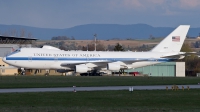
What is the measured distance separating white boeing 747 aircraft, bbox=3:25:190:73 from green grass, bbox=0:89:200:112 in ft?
126

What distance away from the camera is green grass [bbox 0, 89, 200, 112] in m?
27.1

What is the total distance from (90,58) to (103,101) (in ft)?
154

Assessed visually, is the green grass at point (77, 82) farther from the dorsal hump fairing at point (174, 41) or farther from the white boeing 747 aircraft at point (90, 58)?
the dorsal hump fairing at point (174, 41)

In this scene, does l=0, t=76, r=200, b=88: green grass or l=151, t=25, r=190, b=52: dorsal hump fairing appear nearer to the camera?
l=0, t=76, r=200, b=88: green grass

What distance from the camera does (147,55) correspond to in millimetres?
81875

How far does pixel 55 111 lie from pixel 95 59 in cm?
5323

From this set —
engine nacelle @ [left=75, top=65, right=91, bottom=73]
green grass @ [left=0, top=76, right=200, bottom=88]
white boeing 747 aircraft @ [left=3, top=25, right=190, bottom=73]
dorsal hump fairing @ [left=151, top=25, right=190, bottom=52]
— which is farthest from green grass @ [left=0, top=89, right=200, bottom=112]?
dorsal hump fairing @ [left=151, top=25, right=190, bottom=52]

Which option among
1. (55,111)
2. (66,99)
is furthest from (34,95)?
(55,111)

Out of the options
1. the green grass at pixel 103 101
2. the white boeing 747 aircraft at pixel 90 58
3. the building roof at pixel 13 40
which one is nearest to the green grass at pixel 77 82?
the green grass at pixel 103 101

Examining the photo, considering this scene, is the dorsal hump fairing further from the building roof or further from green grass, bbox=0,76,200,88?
the building roof

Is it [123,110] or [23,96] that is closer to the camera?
[123,110]

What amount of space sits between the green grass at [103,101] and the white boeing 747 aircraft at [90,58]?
38427mm

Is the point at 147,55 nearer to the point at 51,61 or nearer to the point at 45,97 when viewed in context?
the point at 51,61

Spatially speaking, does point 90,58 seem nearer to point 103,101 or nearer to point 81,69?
point 81,69
